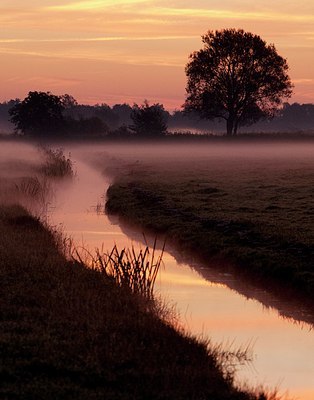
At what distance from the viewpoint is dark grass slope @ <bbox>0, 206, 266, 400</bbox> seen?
10664 mm

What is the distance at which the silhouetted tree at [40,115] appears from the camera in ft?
367

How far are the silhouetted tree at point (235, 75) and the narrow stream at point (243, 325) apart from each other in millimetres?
74300

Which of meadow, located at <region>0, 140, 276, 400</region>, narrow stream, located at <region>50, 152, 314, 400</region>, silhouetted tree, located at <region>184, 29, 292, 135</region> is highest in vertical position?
silhouetted tree, located at <region>184, 29, 292, 135</region>

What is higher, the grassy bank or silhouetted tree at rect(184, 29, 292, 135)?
silhouetted tree at rect(184, 29, 292, 135)

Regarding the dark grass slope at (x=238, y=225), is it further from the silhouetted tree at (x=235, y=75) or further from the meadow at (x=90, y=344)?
the silhouetted tree at (x=235, y=75)

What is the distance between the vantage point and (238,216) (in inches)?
1144

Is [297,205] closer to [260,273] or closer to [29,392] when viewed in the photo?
[260,273]

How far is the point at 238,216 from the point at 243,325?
1271 cm

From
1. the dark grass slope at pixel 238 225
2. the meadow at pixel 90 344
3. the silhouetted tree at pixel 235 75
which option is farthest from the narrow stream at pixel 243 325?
the silhouetted tree at pixel 235 75

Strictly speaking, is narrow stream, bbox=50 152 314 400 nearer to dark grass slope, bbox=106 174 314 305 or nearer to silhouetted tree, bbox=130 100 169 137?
dark grass slope, bbox=106 174 314 305

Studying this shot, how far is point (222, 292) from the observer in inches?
782

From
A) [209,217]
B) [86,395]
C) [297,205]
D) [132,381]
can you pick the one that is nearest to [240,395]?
[132,381]

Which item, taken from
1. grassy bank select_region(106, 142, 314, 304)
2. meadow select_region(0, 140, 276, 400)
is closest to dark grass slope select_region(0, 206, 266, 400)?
meadow select_region(0, 140, 276, 400)

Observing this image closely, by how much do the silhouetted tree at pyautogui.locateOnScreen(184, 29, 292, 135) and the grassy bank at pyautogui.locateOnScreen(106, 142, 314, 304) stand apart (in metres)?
47.1
